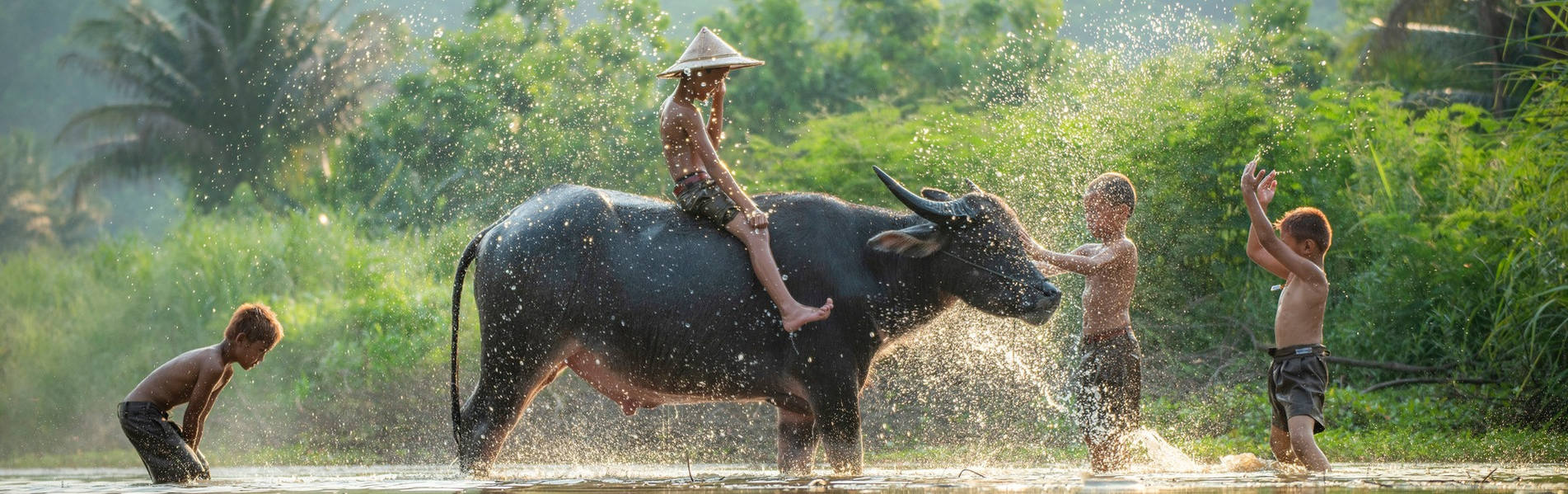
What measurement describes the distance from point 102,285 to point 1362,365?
47.6ft

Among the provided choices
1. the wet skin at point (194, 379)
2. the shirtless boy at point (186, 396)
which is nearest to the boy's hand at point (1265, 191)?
the shirtless boy at point (186, 396)

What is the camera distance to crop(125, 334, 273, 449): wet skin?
7.49 m

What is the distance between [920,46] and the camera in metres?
33.9

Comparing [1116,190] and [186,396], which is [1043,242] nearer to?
[1116,190]

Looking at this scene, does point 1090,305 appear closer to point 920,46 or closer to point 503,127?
point 503,127

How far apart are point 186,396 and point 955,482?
3.73 metres

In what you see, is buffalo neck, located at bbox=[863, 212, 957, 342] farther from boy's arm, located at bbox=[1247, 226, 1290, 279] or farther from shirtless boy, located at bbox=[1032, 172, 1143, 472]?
boy's arm, located at bbox=[1247, 226, 1290, 279]

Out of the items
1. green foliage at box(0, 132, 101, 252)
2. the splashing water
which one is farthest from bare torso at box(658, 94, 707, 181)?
green foliage at box(0, 132, 101, 252)

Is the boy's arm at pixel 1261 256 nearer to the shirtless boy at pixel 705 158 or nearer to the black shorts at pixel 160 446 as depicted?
the shirtless boy at pixel 705 158

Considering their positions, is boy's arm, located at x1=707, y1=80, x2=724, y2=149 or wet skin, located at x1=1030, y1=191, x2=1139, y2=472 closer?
boy's arm, located at x1=707, y1=80, x2=724, y2=149

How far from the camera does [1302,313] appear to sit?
22.7 feet

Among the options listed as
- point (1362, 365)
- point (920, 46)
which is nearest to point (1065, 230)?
point (1362, 365)

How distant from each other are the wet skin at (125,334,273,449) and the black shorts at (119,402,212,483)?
0.26ft

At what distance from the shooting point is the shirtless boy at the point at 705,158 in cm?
691
